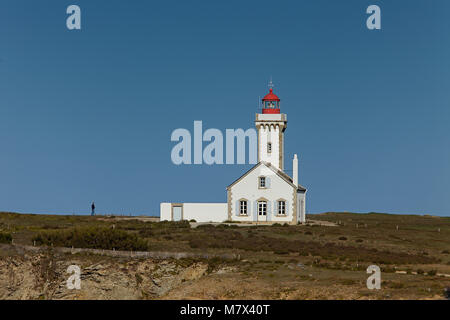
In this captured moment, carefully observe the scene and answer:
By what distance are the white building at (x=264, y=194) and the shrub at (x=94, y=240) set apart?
67.5 feet

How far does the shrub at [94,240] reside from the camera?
43.2m

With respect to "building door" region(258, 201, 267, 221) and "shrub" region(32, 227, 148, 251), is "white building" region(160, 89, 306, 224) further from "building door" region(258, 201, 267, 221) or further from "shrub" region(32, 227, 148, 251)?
"shrub" region(32, 227, 148, 251)

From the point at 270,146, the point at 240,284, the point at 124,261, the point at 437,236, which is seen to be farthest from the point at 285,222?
the point at 240,284

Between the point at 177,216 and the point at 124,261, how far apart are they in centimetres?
2873

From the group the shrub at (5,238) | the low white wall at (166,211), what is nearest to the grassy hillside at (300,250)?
the shrub at (5,238)

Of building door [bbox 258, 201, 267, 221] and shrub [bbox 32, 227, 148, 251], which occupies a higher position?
building door [bbox 258, 201, 267, 221]

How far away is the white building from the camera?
6384cm

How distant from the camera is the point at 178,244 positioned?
46500 mm

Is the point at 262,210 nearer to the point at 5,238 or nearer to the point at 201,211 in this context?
the point at 201,211

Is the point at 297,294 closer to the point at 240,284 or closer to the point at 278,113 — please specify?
the point at 240,284

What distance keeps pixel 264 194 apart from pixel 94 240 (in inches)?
914

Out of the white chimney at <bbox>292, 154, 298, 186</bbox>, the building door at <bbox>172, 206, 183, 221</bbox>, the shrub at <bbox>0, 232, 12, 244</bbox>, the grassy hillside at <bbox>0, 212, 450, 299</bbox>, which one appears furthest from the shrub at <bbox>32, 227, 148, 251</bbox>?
the white chimney at <bbox>292, 154, 298, 186</bbox>

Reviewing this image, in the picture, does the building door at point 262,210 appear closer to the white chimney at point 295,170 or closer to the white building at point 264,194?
the white building at point 264,194
